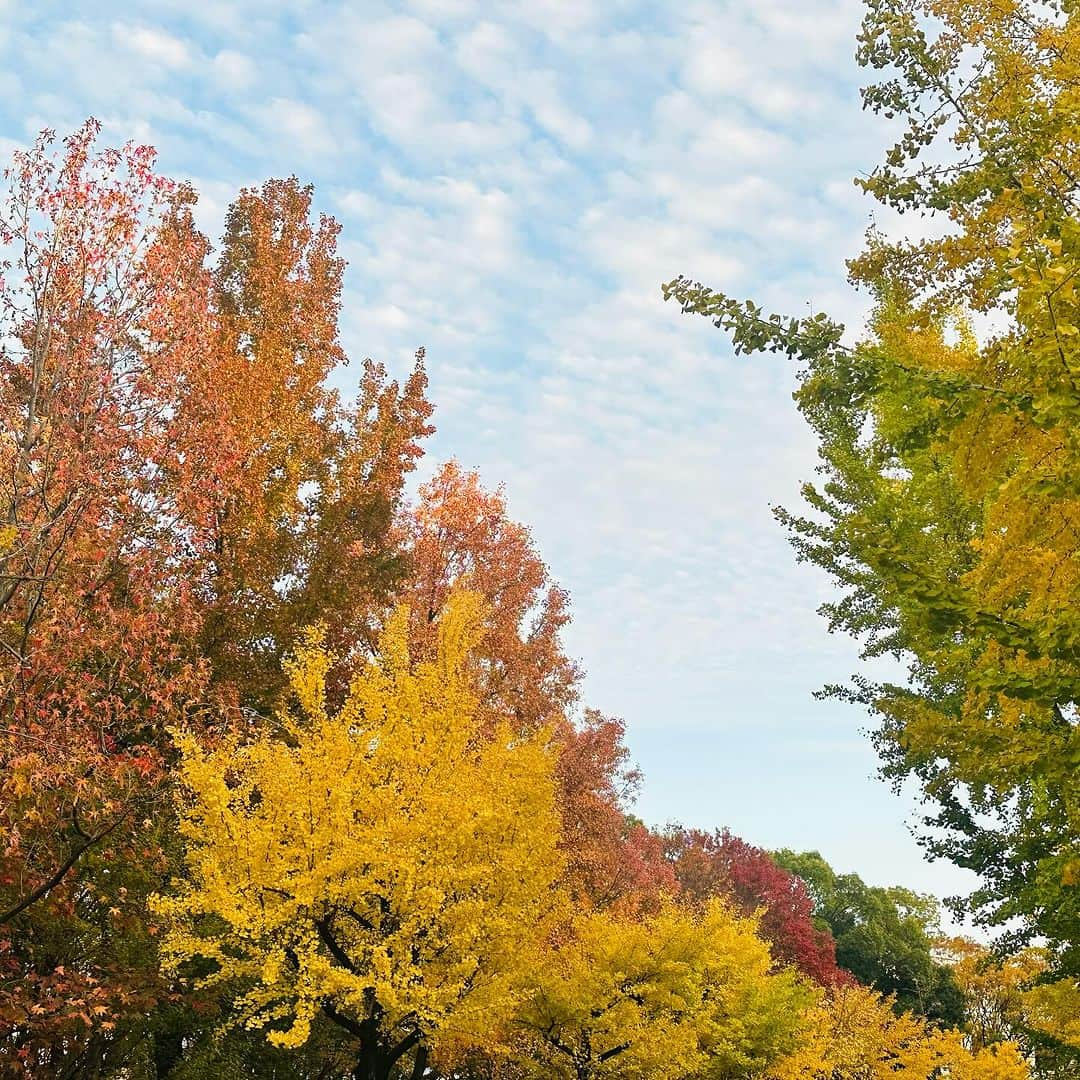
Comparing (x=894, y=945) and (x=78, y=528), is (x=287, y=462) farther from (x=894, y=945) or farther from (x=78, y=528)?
(x=894, y=945)

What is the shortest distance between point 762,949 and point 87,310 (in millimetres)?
21612

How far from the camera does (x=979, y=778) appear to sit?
6.70 m

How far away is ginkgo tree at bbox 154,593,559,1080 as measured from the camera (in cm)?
1085

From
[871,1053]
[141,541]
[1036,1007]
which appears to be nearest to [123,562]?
[141,541]

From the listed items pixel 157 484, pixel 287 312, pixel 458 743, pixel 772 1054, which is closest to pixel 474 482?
pixel 287 312

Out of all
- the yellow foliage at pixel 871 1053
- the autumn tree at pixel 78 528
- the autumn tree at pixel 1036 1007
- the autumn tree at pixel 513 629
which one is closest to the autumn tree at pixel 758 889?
the autumn tree at pixel 1036 1007

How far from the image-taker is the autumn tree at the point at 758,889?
43.6 m

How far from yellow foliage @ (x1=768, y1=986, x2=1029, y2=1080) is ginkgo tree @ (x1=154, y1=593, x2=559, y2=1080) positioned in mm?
11006

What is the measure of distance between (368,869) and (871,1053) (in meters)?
21.8

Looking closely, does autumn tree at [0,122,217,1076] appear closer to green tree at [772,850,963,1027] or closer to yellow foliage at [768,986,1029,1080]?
yellow foliage at [768,986,1029,1080]

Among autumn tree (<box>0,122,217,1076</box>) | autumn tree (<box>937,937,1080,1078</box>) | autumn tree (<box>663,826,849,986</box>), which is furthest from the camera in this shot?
autumn tree (<box>663,826,849,986</box>)

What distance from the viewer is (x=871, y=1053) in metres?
26.3

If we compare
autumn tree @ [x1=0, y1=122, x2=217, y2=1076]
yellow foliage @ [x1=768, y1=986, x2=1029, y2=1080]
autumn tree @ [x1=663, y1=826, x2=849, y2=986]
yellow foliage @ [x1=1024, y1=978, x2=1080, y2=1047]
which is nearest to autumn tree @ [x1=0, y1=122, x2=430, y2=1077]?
autumn tree @ [x1=0, y1=122, x2=217, y2=1076]

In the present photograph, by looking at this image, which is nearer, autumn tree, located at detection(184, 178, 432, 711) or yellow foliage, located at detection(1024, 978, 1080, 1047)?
yellow foliage, located at detection(1024, 978, 1080, 1047)
